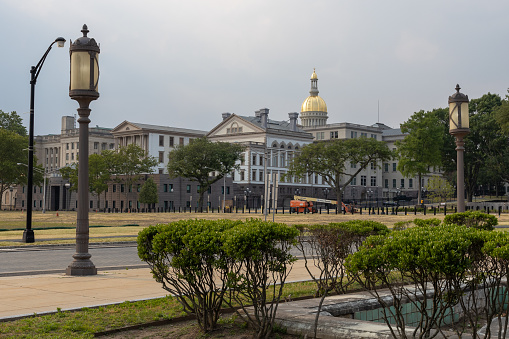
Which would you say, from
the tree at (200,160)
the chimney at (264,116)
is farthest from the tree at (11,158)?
the chimney at (264,116)

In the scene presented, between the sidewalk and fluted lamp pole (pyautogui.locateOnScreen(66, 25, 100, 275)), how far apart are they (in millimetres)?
1135

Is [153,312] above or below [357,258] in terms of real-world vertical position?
below

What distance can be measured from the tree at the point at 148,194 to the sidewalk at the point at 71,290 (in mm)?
87305

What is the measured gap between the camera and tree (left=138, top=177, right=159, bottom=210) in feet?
336

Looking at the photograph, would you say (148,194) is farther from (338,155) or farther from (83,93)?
(83,93)

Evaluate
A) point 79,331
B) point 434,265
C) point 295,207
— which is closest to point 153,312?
point 79,331

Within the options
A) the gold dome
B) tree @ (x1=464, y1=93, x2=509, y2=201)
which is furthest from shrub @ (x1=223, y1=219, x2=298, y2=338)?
the gold dome

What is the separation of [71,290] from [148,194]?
9099 centimetres

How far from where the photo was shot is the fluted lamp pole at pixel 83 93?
15461 millimetres

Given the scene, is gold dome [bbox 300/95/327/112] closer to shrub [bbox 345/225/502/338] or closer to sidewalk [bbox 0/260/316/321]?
sidewalk [bbox 0/260/316/321]

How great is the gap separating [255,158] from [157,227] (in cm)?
12714

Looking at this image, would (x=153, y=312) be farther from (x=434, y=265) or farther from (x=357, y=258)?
(x=434, y=265)

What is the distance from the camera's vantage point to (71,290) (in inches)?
486

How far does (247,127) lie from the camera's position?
137250mm
